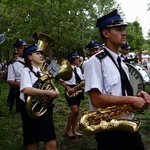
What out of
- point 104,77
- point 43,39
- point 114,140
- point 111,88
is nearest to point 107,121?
point 114,140

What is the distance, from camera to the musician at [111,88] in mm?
2824

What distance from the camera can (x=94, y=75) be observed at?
2.87 meters

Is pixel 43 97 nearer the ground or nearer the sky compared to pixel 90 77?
nearer the ground

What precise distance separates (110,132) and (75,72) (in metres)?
3.72

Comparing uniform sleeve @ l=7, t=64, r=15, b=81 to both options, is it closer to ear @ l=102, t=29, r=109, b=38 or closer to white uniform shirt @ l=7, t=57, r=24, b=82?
white uniform shirt @ l=7, t=57, r=24, b=82

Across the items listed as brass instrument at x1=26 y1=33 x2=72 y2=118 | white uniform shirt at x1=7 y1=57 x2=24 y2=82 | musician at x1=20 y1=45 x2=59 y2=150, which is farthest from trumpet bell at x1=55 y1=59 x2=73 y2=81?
white uniform shirt at x1=7 y1=57 x2=24 y2=82

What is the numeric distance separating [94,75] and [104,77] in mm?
100

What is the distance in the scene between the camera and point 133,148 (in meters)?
3.04

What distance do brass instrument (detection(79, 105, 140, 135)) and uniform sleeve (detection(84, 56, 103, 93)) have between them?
0.76 feet

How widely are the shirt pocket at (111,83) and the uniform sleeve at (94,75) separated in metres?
0.06

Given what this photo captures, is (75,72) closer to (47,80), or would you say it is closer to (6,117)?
(47,80)

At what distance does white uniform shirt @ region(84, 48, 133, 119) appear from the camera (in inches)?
113

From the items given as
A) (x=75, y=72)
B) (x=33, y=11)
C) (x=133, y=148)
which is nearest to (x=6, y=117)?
(x=75, y=72)

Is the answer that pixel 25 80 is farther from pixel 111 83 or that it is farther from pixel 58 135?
pixel 58 135
